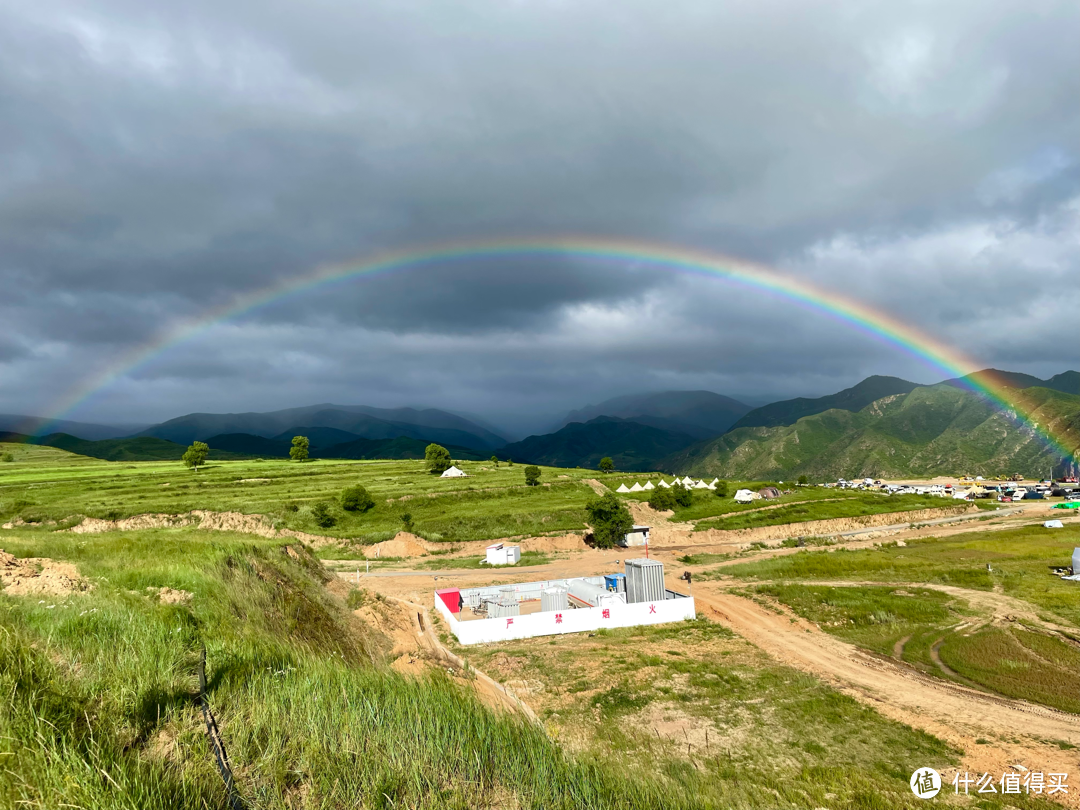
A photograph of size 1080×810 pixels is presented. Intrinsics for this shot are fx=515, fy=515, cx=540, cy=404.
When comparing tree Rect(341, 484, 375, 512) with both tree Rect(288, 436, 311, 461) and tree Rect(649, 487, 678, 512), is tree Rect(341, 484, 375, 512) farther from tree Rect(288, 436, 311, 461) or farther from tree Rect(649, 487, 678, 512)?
tree Rect(288, 436, 311, 461)

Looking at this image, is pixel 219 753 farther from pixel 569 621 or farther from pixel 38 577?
pixel 569 621

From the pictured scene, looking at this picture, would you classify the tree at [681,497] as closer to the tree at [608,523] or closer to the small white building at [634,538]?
the small white building at [634,538]

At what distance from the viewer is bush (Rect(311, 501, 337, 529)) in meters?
73.1

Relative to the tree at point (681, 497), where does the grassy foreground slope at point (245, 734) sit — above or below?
above

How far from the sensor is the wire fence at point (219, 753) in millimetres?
4930

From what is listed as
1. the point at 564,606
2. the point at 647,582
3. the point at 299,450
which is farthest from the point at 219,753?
the point at 299,450

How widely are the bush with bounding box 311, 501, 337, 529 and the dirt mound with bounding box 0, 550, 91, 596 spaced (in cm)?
5938

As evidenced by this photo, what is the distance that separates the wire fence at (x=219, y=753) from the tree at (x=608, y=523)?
63912 mm

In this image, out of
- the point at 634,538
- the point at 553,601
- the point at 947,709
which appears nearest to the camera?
the point at 947,709

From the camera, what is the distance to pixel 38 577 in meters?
13.6

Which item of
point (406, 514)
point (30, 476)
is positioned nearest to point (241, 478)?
point (30, 476)

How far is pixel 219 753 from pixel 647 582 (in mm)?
34726
